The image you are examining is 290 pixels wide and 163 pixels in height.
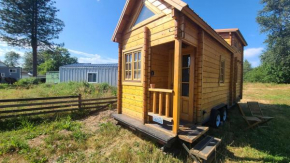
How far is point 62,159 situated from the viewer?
3.18 metres

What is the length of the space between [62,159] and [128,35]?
13.8 feet

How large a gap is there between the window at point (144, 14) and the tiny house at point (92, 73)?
9832mm

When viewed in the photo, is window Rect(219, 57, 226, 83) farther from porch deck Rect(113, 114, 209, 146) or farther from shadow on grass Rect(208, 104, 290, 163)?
porch deck Rect(113, 114, 209, 146)

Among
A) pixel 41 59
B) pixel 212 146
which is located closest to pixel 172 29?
pixel 212 146

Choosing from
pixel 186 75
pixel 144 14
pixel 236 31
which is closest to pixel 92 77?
pixel 144 14

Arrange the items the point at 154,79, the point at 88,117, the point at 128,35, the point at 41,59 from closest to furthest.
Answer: the point at 154,79
the point at 128,35
the point at 88,117
the point at 41,59

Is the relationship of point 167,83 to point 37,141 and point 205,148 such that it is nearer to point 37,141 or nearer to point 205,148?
point 205,148

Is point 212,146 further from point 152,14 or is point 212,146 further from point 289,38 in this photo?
point 289,38

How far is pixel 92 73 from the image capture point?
15758mm

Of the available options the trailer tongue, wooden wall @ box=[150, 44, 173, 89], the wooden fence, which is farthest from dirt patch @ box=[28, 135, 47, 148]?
wooden wall @ box=[150, 44, 173, 89]

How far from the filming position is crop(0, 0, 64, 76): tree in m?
17.8

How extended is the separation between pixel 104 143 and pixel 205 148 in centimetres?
273

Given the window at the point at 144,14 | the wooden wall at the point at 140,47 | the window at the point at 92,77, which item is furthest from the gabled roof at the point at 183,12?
the window at the point at 92,77

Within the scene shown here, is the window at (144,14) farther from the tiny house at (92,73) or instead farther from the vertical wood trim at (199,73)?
the tiny house at (92,73)
